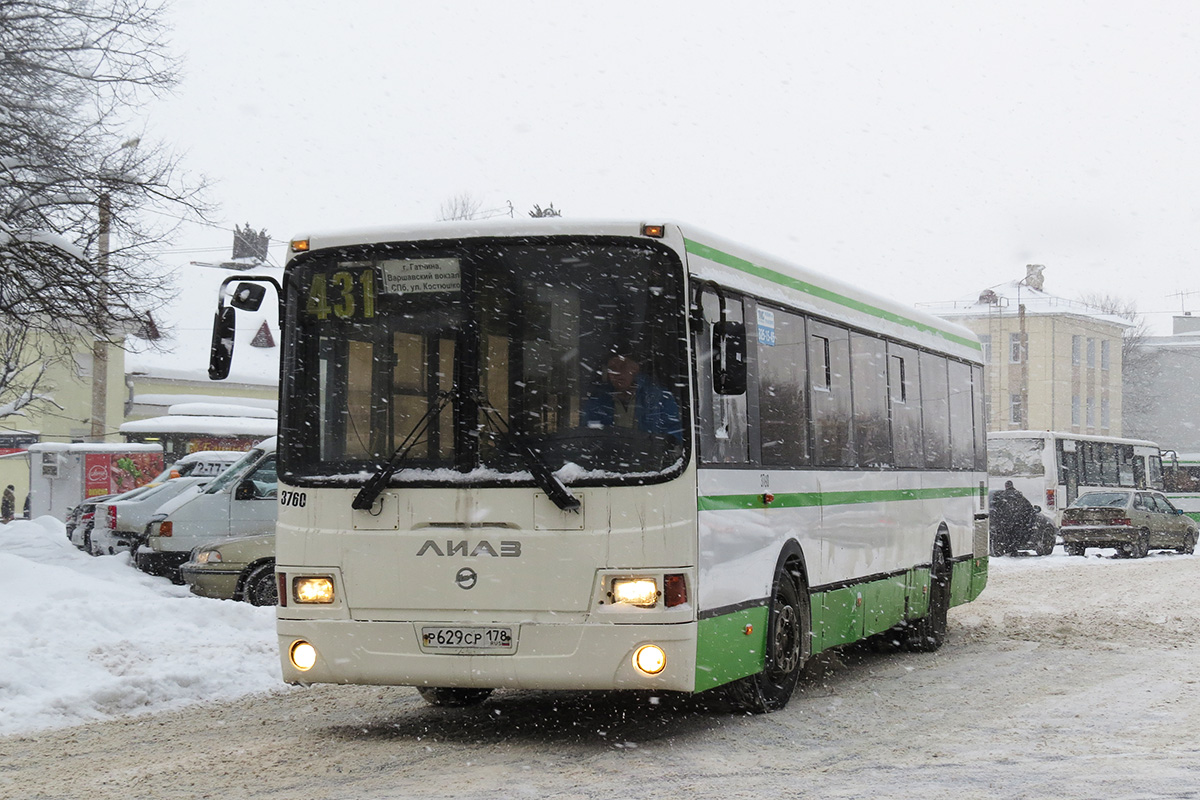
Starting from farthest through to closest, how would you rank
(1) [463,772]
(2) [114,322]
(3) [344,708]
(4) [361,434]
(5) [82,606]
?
1. (2) [114,322]
2. (5) [82,606]
3. (3) [344,708]
4. (4) [361,434]
5. (1) [463,772]

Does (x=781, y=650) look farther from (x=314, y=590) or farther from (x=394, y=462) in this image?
(x=314, y=590)

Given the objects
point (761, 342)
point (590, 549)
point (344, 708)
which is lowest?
point (344, 708)

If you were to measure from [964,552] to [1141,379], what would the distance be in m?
89.4

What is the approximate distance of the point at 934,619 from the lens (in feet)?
48.4

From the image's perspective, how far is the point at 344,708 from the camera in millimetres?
10703

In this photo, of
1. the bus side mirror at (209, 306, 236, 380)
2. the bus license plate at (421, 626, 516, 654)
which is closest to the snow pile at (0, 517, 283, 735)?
the bus side mirror at (209, 306, 236, 380)

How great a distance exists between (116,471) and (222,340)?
90.1ft

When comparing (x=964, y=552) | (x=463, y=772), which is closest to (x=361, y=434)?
(x=463, y=772)

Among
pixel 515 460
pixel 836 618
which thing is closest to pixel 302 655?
pixel 515 460

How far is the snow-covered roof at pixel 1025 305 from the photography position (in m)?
82.6

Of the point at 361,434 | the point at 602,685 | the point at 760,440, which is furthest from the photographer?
the point at 760,440

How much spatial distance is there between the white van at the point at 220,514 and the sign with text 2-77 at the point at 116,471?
17264 millimetres

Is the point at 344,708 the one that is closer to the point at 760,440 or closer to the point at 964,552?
the point at 760,440

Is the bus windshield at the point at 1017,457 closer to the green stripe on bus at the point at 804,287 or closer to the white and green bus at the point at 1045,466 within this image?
the white and green bus at the point at 1045,466
